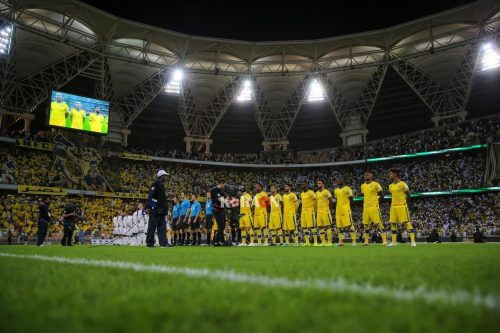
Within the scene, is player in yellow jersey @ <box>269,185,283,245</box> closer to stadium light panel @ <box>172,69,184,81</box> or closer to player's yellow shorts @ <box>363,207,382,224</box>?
player's yellow shorts @ <box>363,207,382,224</box>

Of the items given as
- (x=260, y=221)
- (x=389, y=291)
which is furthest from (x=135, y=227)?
(x=389, y=291)

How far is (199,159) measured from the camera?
140 feet

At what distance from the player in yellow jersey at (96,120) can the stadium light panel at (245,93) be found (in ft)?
52.4

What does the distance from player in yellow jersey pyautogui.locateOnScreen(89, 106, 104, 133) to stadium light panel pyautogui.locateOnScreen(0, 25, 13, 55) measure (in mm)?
8220

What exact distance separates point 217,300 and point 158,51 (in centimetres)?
3817

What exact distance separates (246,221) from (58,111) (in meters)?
23.2

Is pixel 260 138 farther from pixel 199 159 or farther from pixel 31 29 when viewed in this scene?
pixel 31 29

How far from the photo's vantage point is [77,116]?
109 ft

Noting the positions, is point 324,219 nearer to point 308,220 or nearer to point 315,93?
point 308,220

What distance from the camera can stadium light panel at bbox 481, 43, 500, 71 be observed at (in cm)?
3572

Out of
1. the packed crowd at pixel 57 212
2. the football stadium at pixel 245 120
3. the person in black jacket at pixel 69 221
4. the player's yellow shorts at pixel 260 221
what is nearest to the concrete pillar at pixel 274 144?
the football stadium at pixel 245 120

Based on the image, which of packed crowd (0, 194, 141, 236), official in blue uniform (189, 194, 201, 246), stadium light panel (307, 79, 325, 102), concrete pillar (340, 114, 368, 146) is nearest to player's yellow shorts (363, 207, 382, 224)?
official in blue uniform (189, 194, 201, 246)

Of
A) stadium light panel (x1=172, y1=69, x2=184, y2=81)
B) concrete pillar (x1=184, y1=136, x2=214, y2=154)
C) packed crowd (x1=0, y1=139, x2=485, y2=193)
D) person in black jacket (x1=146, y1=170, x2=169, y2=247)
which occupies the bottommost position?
person in black jacket (x1=146, y1=170, x2=169, y2=247)

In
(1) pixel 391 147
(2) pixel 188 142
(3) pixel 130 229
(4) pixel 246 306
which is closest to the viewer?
(4) pixel 246 306
